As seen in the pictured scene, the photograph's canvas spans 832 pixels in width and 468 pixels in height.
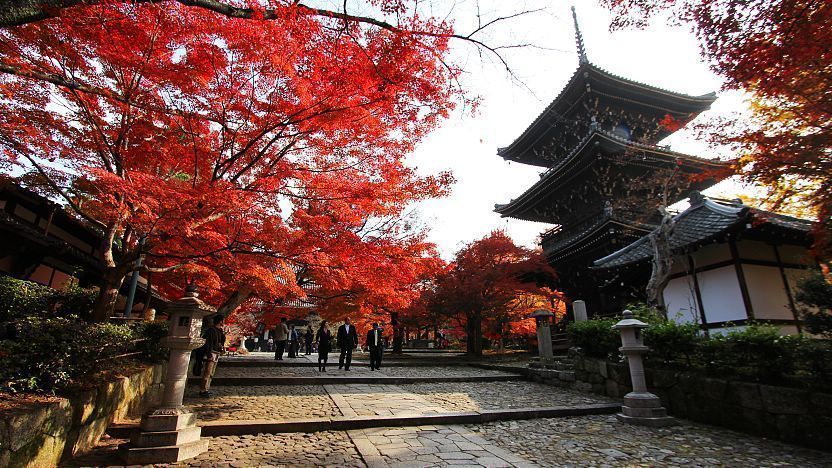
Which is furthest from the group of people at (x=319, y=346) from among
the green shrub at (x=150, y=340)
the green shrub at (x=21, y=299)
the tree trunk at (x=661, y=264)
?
the tree trunk at (x=661, y=264)

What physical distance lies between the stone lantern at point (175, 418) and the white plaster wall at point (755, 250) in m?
14.1

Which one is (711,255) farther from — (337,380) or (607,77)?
(337,380)

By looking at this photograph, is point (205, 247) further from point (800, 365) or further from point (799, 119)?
point (799, 119)

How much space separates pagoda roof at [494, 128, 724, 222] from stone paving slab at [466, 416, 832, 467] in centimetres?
897

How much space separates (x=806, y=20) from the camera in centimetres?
590

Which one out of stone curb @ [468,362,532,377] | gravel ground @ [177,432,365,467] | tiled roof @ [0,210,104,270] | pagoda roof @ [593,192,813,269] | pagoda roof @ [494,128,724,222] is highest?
pagoda roof @ [494,128,724,222]

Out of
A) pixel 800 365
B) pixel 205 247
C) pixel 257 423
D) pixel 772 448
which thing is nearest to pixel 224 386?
pixel 205 247

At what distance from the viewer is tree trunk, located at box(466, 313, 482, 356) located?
21289mm

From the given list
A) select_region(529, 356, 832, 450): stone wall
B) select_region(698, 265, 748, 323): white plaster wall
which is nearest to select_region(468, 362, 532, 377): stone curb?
select_region(529, 356, 832, 450): stone wall

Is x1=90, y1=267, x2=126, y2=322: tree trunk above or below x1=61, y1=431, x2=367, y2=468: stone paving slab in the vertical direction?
above

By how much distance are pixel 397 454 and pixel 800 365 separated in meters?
6.60

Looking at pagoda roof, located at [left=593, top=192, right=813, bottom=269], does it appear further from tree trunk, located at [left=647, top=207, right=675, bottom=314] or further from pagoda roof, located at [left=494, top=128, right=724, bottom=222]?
pagoda roof, located at [left=494, top=128, right=724, bottom=222]

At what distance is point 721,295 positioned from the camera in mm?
11227

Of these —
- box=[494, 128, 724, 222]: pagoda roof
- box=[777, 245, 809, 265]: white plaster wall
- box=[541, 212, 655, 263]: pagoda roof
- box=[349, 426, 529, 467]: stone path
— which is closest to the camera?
box=[349, 426, 529, 467]: stone path
